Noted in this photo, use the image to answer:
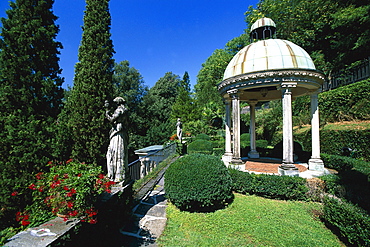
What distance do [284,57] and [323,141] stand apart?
7.65m

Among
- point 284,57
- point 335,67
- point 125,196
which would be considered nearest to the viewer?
point 125,196

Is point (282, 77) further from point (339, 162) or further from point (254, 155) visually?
point (254, 155)

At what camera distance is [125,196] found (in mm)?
4812

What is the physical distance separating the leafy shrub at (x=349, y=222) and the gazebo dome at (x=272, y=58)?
5369 mm

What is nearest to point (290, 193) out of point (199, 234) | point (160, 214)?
point (199, 234)

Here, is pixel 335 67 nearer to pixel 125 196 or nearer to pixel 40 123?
pixel 125 196

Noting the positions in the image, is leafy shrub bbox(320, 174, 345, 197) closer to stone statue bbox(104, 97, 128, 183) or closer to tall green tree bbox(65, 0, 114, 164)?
stone statue bbox(104, 97, 128, 183)

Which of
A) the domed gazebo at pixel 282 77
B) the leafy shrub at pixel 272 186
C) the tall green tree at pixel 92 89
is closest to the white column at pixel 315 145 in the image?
the domed gazebo at pixel 282 77

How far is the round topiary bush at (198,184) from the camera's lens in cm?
512

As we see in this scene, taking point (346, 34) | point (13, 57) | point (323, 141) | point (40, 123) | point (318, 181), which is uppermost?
point (346, 34)

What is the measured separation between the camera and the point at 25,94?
4391mm

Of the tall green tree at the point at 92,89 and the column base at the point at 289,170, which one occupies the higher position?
the tall green tree at the point at 92,89

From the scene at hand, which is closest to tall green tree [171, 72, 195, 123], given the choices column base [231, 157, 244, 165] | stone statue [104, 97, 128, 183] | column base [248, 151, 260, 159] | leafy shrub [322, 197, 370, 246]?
column base [248, 151, 260, 159]

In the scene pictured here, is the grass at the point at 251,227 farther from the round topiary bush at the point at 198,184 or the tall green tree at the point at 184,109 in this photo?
the tall green tree at the point at 184,109
